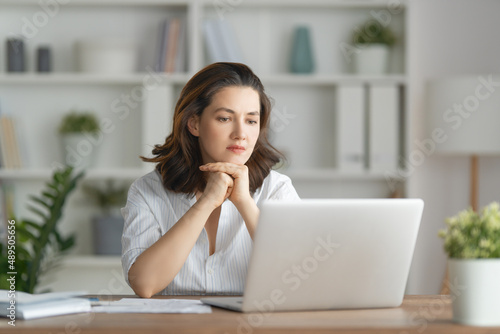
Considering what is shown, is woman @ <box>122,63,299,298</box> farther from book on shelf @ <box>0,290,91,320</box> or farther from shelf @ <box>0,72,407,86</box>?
shelf @ <box>0,72,407,86</box>

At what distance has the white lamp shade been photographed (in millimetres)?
3470

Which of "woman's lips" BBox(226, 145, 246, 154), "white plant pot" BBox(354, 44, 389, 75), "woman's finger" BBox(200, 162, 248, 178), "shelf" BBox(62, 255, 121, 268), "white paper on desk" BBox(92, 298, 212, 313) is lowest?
"shelf" BBox(62, 255, 121, 268)

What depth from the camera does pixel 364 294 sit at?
1402 millimetres

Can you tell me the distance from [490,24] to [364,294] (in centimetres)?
290

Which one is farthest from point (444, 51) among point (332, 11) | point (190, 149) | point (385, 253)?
point (385, 253)

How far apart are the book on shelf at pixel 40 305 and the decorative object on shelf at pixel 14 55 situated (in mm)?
2612

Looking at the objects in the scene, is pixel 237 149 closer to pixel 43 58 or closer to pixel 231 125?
pixel 231 125

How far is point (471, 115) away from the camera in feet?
11.5

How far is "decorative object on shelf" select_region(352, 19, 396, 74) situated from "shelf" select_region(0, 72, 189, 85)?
954 millimetres

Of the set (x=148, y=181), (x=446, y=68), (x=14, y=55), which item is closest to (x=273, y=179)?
(x=148, y=181)

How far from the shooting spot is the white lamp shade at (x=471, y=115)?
347 centimetres

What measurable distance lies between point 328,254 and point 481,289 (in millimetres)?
295

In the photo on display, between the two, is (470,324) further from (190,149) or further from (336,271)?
(190,149)

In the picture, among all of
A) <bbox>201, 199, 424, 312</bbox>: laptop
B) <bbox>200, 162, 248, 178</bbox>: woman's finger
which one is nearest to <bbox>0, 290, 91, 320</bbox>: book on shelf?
<bbox>201, 199, 424, 312</bbox>: laptop
